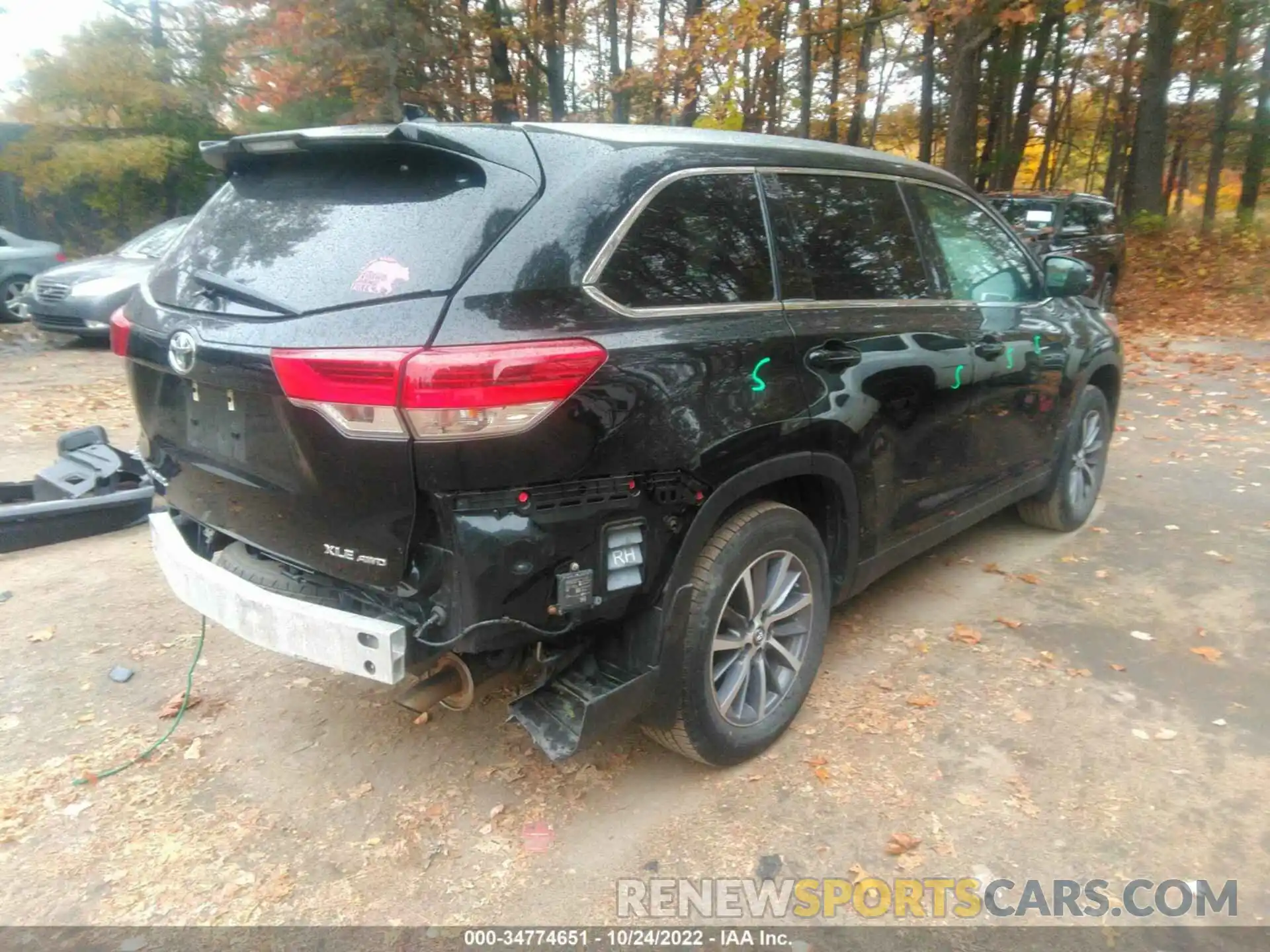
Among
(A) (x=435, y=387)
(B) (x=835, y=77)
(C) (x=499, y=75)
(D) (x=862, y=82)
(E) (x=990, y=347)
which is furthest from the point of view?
(B) (x=835, y=77)

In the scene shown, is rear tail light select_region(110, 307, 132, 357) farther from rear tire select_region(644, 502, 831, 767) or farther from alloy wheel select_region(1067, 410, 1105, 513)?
alloy wheel select_region(1067, 410, 1105, 513)

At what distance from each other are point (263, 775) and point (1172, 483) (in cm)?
567

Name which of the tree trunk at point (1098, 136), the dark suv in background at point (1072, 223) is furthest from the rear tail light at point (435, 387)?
the tree trunk at point (1098, 136)

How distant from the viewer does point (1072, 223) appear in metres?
12.1

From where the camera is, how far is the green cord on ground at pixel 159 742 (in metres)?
2.94

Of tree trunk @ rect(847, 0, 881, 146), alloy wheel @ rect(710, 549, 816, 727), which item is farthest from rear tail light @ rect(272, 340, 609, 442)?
tree trunk @ rect(847, 0, 881, 146)

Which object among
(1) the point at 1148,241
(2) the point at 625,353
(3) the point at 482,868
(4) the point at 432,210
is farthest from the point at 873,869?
(1) the point at 1148,241

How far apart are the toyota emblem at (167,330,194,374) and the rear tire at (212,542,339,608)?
58 centimetres

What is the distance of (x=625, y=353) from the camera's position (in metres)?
2.33

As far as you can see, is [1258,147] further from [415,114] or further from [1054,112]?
[415,114]

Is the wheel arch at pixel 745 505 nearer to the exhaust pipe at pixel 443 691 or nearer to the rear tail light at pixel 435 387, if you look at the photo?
the exhaust pipe at pixel 443 691

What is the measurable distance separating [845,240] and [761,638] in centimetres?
143

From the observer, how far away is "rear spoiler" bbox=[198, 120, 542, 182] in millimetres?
2381

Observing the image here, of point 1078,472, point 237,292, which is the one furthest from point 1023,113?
point 237,292
